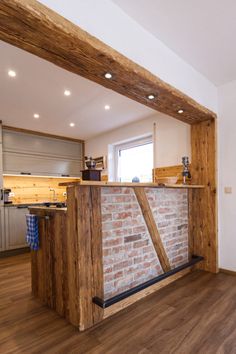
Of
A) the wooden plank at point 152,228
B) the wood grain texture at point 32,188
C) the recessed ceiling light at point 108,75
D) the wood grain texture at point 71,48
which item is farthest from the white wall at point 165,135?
the recessed ceiling light at point 108,75

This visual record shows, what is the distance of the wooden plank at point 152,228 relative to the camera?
7.93 ft

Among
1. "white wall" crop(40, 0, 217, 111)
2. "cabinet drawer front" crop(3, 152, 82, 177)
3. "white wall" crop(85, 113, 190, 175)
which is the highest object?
"white wall" crop(40, 0, 217, 111)

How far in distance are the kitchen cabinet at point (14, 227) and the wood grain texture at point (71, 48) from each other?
3427 millimetres

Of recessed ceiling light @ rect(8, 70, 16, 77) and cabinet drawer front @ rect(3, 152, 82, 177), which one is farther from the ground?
recessed ceiling light @ rect(8, 70, 16, 77)

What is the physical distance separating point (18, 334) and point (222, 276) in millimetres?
2526

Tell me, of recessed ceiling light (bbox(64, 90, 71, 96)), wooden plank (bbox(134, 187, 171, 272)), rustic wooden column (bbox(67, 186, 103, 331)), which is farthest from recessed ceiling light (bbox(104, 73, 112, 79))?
recessed ceiling light (bbox(64, 90, 71, 96))

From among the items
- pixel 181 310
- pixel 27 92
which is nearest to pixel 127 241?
pixel 181 310

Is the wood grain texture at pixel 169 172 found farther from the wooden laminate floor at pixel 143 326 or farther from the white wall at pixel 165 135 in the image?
the wooden laminate floor at pixel 143 326

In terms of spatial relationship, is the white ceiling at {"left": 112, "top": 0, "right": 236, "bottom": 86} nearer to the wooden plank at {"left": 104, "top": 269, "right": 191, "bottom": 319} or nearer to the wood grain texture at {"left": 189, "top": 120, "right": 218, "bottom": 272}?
the wood grain texture at {"left": 189, "top": 120, "right": 218, "bottom": 272}

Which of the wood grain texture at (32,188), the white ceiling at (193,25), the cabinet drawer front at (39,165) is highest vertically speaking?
the white ceiling at (193,25)

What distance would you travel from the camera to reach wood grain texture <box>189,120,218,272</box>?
3.05 metres

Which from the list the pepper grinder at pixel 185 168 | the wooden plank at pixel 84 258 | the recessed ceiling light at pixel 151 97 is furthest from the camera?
the pepper grinder at pixel 185 168

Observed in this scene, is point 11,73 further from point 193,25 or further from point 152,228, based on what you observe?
point 152,228

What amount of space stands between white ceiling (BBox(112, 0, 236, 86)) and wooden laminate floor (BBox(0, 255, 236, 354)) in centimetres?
269
